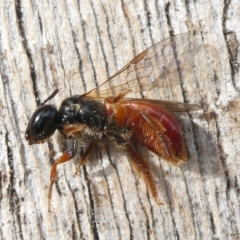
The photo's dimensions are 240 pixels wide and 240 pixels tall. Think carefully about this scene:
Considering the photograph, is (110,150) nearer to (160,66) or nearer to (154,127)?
(154,127)

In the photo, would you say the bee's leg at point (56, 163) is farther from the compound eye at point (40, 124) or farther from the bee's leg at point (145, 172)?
the bee's leg at point (145, 172)

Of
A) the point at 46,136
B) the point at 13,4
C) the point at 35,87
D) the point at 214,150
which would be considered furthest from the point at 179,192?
the point at 13,4

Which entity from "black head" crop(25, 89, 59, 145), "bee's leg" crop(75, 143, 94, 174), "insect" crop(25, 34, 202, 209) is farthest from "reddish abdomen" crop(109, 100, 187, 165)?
"black head" crop(25, 89, 59, 145)

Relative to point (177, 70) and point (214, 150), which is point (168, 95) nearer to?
point (177, 70)

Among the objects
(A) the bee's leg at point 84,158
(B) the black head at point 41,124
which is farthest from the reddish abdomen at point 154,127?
(B) the black head at point 41,124

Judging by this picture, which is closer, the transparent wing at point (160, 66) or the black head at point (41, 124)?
the black head at point (41, 124)

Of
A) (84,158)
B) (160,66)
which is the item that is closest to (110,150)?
(84,158)

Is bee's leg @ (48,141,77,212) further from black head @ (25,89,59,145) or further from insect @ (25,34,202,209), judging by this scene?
black head @ (25,89,59,145)
